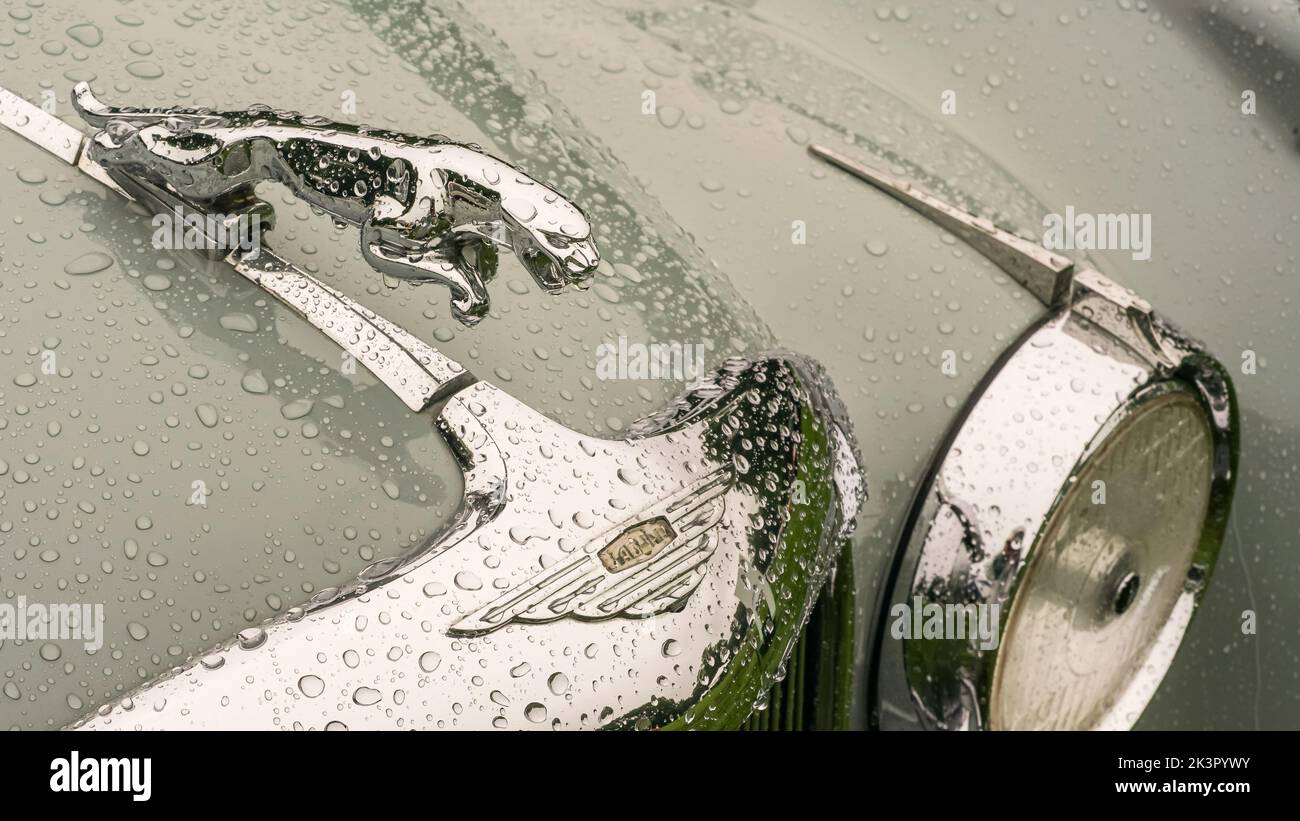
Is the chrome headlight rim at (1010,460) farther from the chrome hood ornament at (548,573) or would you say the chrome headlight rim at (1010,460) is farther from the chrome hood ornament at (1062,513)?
the chrome hood ornament at (548,573)

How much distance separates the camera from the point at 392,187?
82 centimetres

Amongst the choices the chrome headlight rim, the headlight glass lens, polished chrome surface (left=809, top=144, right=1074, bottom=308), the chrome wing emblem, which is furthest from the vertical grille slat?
polished chrome surface (left=809, top=144, right=1074, bottom=308)

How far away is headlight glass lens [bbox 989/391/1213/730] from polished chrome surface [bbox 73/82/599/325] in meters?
0.59

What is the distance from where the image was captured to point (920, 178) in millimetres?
1327

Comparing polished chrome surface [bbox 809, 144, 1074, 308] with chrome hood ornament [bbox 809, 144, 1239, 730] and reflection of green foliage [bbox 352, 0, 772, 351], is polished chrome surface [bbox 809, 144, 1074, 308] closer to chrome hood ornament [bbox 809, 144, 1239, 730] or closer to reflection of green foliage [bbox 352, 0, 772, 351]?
chrome hood ornament [bbox 809, 144, 1239, 730]

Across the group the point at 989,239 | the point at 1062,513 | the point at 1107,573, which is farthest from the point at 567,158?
the point at 1107,573

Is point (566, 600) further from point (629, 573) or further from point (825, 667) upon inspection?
point (825, 667)

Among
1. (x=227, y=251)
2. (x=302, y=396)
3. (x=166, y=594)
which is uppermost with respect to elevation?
(x=227, y=251)

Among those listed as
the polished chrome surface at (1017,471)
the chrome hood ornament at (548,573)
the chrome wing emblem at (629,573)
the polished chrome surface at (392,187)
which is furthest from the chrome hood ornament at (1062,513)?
the polished chrome surface at (392,187)

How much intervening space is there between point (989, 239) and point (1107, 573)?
0.39 metres

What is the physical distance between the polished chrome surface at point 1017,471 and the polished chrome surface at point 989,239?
1cm
